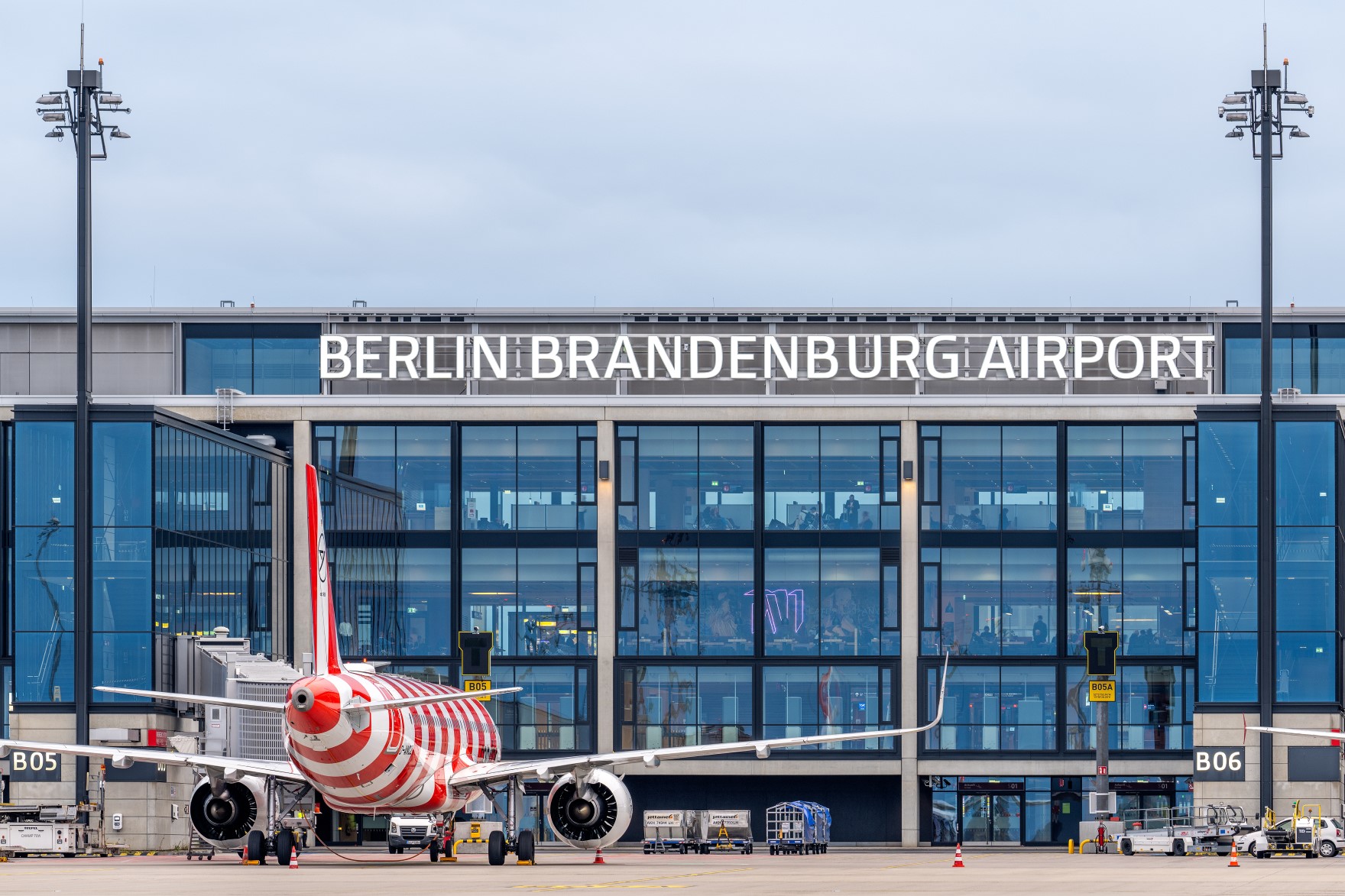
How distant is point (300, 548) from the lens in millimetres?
94188

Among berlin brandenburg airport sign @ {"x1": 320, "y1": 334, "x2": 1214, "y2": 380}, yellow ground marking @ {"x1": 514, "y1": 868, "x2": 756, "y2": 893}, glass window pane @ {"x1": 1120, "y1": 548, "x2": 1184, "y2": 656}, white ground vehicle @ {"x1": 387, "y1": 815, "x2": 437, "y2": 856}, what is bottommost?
white ground vehicle @ {"x1": 387, "y1": 815, "x2": 437, "y2": 856}

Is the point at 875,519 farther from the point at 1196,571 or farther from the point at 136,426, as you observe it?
the point at 136,426

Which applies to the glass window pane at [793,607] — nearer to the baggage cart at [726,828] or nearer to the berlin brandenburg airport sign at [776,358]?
the berlin brandenburg airport sign at [776,358]

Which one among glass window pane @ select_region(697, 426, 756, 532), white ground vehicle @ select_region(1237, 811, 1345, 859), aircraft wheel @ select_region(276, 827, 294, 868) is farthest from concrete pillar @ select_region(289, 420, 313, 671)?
white ground vehicle @ select_region(1237, 811, 1345, 859)

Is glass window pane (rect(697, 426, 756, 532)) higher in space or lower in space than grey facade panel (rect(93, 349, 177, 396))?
lower

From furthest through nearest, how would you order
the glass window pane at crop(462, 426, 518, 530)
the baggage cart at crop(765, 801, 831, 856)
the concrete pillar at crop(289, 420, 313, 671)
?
the concrete pillar at crop(289, 420, 313, 671) → the glass window pane at crop(462, 426, 518, 530) → the baggage cart at crop(765, 801, 831, 856)

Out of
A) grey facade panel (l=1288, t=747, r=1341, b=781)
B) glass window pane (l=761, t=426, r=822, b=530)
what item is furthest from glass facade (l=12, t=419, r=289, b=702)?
grey facade panel (l=1288, t=747, r=1341, b=781)

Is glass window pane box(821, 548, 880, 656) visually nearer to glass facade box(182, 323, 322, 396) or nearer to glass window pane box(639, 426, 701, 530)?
glass window pane box(639, 426, 701, 530)

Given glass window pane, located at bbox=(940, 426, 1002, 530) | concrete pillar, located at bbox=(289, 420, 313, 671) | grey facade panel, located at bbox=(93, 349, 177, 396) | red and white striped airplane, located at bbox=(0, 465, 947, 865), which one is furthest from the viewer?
grey facade panel, located at bbox=(93, 349, 177, 396)

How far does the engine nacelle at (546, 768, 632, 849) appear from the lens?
2296 inches

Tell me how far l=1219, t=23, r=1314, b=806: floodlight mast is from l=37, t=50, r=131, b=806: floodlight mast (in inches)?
1642

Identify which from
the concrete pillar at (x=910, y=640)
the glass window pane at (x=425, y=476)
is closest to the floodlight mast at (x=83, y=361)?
the glass window pane at (x=425, y=476)

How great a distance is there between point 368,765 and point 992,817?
43.6 metres

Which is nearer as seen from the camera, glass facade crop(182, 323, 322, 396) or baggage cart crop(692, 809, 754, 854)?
baggage cart crop(692, 809, 754, 854)
